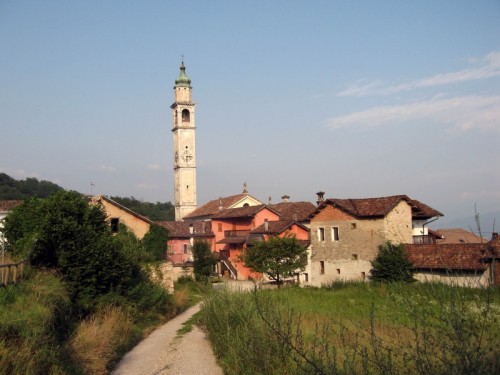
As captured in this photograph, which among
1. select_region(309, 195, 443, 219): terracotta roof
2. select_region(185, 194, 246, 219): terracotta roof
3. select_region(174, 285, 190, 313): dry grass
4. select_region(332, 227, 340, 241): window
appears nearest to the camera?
select_region(174, 285, 190, 313): dry grass

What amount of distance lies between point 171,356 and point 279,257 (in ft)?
62.1

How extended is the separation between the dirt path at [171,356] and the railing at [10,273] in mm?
3743

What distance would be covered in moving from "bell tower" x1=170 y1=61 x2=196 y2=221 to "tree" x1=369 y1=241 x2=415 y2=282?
4310 cm

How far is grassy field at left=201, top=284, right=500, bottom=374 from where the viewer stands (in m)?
4.63

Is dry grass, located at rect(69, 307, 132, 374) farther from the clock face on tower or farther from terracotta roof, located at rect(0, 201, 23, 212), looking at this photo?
the clock face on tower

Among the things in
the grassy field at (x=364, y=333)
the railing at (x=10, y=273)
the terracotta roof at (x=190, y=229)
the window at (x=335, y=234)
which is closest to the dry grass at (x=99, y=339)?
the railing at (x=10, y=273)

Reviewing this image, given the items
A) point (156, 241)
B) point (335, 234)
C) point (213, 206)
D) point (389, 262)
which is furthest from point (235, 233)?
point (389, 262)

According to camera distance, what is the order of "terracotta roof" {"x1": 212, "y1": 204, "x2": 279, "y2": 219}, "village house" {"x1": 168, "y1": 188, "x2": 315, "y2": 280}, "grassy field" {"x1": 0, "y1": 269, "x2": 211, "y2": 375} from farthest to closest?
"terracotta roof" {"x1": 212, "y1": 204, "x2": 279, "y2": 219} → "village house" {"x1": 168, "y1": 188, "x2": 315, "y2": 280} → "grassy field" {"x1": 0, "y1": 269, "x2": 211, "y2": 375}

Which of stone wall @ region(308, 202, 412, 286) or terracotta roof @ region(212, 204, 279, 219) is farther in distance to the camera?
terracotta roof @ region(212, 204, 279, 219)

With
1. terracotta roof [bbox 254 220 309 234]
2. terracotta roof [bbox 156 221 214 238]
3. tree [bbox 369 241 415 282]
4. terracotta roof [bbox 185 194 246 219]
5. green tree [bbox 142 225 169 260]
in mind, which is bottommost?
tree [bbox 369 241 415 282]

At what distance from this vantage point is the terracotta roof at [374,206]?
3335cm

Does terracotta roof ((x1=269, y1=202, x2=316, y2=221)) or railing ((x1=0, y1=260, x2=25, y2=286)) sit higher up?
terracotta roof ((x1=269, y1=202, x2=316, y2=221))

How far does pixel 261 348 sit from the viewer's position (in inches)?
414

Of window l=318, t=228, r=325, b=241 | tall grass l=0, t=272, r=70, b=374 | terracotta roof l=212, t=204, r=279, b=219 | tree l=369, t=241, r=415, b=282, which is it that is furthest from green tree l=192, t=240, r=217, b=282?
tall grass l=0, t=272, r=70, b=374
